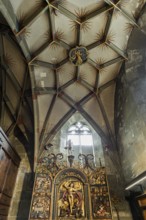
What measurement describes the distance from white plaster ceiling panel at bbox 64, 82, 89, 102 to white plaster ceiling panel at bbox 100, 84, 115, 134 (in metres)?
1.14

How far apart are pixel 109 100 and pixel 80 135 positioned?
2930 millimetres

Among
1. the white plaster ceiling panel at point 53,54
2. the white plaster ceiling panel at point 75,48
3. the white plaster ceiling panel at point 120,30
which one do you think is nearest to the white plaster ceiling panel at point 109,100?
the white plaster ceiling panel at point 75,48

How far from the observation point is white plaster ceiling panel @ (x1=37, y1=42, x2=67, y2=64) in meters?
7.09

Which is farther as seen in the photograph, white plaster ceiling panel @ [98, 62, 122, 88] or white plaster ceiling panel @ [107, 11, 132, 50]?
white plaster ceiling panel @ [98, 62, 122, 88]

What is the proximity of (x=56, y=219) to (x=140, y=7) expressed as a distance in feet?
30.5

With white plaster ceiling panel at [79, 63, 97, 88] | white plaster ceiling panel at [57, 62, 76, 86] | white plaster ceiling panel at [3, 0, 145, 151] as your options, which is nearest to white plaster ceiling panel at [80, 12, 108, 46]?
white plaster ceiling panel at [3, 0, 145, 151]

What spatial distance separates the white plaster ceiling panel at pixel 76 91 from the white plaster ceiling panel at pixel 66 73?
0.50 meters

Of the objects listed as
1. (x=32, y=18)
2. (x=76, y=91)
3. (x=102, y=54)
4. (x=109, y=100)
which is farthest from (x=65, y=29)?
(x=109, y=100)

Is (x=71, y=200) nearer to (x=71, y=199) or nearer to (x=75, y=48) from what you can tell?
(x=71, y=199)

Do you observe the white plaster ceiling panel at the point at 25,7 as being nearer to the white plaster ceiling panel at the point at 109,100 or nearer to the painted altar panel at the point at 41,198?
the white plaster ceiling panel at the point at 109,100

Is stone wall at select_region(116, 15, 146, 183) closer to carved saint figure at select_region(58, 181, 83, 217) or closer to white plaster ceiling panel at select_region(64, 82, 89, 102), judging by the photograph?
white plaster ceiling panel at select_region(64, 82, 89, 102)

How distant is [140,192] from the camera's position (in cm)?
584

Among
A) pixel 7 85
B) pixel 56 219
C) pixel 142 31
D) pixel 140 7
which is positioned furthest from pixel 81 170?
pixel 140 7

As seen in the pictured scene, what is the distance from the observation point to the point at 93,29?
6.67 metres
